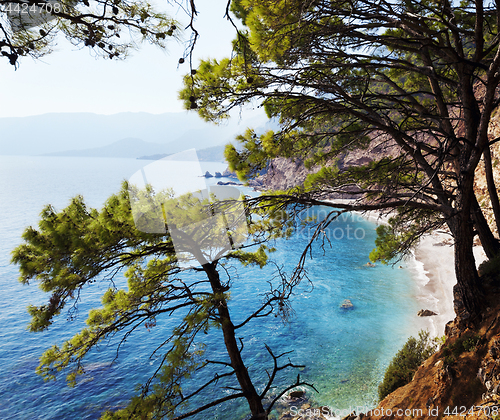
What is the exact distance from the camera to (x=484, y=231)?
16.7 feet

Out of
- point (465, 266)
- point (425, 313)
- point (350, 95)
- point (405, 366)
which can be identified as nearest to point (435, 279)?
point (425, 313)

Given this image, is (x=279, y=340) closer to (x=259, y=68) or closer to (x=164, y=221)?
(x=164, y=221)

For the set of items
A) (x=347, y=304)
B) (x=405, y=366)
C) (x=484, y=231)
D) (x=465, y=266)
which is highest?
(x=484, y=231)


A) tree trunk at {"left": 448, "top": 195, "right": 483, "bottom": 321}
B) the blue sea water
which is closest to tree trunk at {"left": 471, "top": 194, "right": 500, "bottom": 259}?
tree trunk at {"left": 448, "top": 195, "right": 483, "bottom": 321}

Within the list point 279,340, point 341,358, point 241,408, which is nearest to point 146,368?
point 241,408

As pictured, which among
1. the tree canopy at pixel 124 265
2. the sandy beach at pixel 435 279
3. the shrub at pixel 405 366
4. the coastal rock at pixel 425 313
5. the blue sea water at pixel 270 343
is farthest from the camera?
the coastal rock at pixel 425 313

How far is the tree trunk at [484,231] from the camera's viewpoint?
16.3 ft

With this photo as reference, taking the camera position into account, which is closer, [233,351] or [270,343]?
[233,351]

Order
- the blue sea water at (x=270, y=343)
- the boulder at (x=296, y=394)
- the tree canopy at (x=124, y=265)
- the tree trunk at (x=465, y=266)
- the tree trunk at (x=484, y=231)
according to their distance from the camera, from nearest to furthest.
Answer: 1. the tree canopy at (x=124, y=265)
2. the tree trunk at (x=465, y=266)
3. the tree trunk at (x=484, y=231)
4. the boulder at (x=296, y=394)
5. the blue sea water at (x=270, y=343)

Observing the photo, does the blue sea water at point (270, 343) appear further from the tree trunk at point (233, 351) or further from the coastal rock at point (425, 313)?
the tree trunk at point (233, 351)

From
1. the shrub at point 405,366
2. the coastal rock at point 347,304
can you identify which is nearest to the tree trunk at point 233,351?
the shrub at point 405,366

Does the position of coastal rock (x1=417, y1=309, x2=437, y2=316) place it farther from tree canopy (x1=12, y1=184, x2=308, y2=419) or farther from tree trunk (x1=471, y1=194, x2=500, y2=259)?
tree canopy (x1=12, y1=184, x2=308, y2=419)

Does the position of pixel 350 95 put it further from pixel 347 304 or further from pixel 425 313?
pixel 347 304

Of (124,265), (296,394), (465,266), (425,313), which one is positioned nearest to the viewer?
(124,265)
